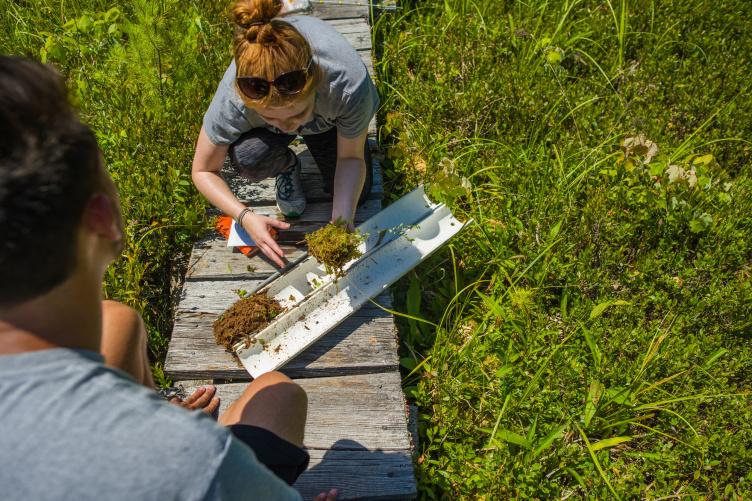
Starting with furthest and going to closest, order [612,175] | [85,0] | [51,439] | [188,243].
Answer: [85,0] → [612,175] → [188,243] → [51,439]

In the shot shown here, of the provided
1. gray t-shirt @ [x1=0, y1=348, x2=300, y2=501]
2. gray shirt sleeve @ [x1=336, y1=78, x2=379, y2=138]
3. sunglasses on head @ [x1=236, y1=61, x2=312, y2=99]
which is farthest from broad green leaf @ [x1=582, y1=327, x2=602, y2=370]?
gray t-shirt @ [x1=0, y1=348, x2=300, y2=501]

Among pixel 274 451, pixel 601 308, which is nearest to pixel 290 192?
pixel 274 451

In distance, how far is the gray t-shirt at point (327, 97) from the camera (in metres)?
2.22

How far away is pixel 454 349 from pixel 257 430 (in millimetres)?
1191

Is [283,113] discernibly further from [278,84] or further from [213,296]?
[213,296]

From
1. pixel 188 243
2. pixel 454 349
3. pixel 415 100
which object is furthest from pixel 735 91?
pixel 188 243

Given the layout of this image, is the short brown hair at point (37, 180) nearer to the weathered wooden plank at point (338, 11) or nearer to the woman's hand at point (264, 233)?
the woman's hand at point (264, 233)

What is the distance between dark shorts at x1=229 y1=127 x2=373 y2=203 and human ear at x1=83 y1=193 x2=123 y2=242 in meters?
1.43

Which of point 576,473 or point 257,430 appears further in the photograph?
point 576,473

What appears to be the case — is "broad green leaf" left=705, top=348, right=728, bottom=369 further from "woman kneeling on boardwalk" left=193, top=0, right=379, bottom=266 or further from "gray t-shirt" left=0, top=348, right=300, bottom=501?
"gray t-shirt" left=0, top=348, right=300, bottom=501

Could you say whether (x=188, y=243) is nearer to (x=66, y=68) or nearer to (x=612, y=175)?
(x=66, y=68)

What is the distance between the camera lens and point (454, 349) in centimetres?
257

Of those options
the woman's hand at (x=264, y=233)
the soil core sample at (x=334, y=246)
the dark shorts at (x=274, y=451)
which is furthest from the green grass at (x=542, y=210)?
the dark shorts at (x=274, y=451)

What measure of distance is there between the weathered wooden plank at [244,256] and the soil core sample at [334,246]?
35 centimetres
